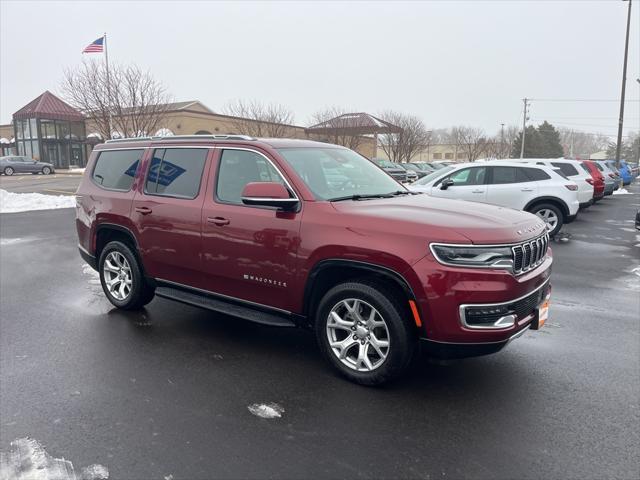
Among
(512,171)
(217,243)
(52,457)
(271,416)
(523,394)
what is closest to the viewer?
(52,457)

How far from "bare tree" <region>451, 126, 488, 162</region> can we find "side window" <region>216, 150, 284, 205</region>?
61721 millimetres

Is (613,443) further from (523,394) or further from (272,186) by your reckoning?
(272,186)

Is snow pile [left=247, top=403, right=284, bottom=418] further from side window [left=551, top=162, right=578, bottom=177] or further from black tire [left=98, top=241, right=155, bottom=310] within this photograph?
side window [left=551, top=162, right=578, bottom=177]

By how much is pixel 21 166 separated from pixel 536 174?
3834 centimetres

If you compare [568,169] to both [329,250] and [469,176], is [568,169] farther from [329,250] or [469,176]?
[329,250]

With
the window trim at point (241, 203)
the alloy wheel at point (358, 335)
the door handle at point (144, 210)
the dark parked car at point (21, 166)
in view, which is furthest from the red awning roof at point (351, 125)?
the alloy wheel at point (358, 335)

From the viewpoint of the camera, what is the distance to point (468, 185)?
36.8ft

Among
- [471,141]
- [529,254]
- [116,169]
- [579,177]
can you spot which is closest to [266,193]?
[529,254]

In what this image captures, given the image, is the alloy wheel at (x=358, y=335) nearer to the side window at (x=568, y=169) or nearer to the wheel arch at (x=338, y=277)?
the wheel arch at (x=338, y=277)

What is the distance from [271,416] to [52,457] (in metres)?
1.35

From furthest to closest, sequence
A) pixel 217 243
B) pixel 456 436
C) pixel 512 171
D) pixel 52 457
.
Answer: pixel 512 171
pixel 217 243
pixel 456 436
pixel 52 457

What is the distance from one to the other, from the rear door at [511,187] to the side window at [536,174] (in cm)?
5

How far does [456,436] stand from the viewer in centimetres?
320

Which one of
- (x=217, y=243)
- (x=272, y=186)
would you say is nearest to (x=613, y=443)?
(x=272, y=186)
